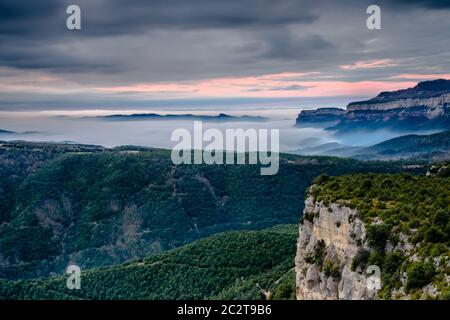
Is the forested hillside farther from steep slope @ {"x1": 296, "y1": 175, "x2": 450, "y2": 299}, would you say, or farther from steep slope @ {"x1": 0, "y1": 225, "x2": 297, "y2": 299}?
steep slope @ {"x1": 296, "y1": 175, "x2": 450, "y2": 299}

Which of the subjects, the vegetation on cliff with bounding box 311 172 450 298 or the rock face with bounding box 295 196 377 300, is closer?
the vegetation on cliff with bounding box 311 172 450 298

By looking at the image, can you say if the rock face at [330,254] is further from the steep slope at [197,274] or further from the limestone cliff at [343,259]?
the steep slope at [197,274]

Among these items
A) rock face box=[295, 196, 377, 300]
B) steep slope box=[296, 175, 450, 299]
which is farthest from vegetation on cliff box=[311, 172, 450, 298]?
rock face box=[295, 196, 377, 300]

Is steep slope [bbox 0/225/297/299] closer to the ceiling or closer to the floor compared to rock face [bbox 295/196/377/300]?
closer to the floor

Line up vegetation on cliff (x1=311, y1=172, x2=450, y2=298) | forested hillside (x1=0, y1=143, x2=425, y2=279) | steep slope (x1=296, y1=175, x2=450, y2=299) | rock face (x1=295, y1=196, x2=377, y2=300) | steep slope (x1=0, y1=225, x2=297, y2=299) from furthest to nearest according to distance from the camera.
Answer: forested hillside (x1=0, y1=143, x2=425, y2=279) < steep slope (x1=0, y1=225, x2=297, y2=299) < rock face (x1=295, y1=196, x2=377, y2=300) < steep slope (x1=296, y1=175, x2=450, y2=299) < vegetation on cliff (x1=311, y1=172, x2=450, y2=298)

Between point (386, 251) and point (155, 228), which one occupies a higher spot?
point (386, 251)
